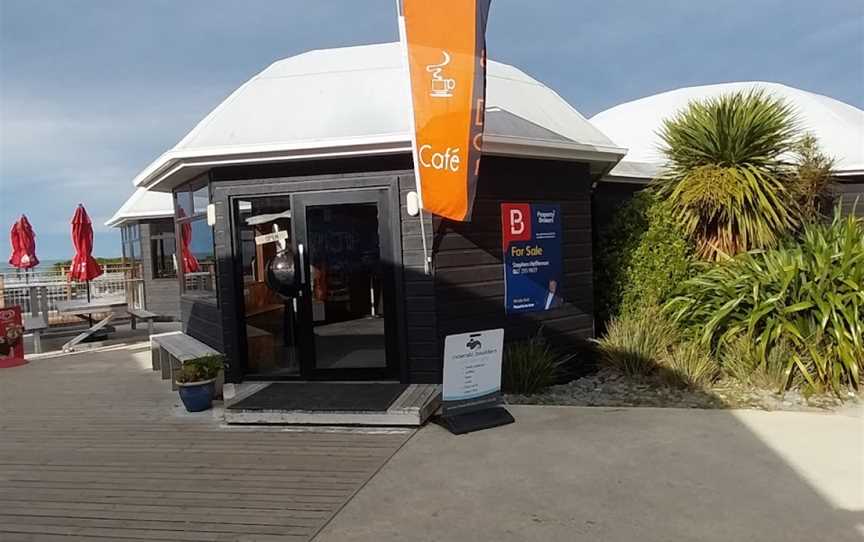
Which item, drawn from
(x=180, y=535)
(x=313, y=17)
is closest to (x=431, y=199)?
(x=180, y=535)

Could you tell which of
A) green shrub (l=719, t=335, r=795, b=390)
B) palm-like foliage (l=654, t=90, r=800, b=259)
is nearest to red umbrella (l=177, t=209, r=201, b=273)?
palm-like foliage (l=654, t=90, r=800, b=259)

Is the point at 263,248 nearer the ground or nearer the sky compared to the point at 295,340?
nearer the sky

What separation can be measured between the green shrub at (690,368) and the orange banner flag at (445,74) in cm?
334

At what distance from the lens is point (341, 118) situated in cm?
620

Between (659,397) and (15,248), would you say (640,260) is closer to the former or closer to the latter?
(659,397)

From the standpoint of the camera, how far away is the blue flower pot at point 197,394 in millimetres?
5777

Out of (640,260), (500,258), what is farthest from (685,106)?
(500,258)

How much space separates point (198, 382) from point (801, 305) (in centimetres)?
597

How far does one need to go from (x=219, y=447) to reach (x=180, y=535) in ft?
5.07

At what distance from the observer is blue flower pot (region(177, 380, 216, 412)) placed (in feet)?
19.0

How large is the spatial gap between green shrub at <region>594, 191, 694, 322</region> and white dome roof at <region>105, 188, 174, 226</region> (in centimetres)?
1041

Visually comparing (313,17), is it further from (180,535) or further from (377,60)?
(180,535)

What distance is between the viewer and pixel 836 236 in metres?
6.68

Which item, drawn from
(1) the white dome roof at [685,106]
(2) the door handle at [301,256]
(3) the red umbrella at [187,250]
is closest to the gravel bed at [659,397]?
(2) the door handle at [301,256]
